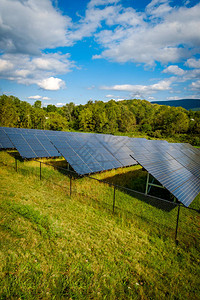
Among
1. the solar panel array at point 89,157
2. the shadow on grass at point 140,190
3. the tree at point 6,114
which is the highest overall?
the tree at point 6,114

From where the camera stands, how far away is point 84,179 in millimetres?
12672

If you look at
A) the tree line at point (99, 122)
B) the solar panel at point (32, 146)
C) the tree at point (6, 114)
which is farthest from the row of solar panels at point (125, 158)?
the tree line at point (99, 122)

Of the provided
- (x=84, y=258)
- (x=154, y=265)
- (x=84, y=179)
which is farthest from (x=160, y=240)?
(x=84, y=179)

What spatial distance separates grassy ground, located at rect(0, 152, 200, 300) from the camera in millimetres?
3996

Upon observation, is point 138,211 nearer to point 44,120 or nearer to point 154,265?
point 154,265

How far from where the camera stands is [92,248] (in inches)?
212

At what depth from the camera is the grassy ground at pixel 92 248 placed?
400 centimetres

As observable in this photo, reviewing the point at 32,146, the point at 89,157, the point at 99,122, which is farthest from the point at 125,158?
the point at 99,122

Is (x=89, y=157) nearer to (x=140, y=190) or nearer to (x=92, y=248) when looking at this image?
(x=140, y=190)

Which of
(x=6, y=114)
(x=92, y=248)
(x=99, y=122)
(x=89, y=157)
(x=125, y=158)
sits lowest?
(x=92, y=248)

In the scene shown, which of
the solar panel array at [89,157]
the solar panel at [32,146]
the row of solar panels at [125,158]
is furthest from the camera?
the solar panel at [32,146]

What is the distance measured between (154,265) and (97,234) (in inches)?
88.8

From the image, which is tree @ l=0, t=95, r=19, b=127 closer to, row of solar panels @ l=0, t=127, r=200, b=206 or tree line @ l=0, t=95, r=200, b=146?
tree line @ l=0, t=95, r=200, b=146

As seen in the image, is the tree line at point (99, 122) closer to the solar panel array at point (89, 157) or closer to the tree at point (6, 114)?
the tree at point (6, 114)
